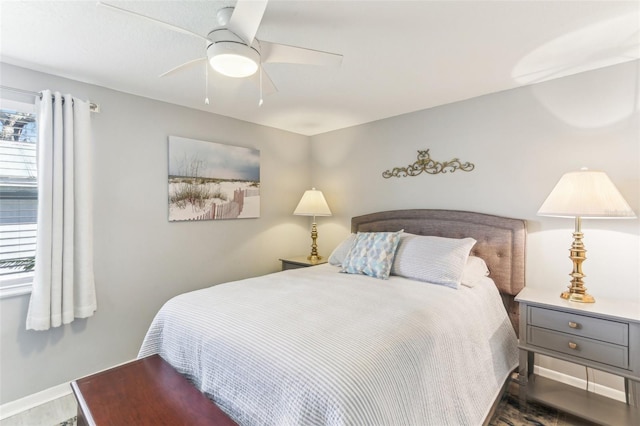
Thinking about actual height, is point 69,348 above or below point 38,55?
below

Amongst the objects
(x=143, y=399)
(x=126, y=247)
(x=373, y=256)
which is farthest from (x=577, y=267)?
(x=126, y=247)

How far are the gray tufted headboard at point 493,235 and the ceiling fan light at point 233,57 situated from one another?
2.12 m

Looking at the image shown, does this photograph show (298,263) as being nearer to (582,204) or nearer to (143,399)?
(143,399)

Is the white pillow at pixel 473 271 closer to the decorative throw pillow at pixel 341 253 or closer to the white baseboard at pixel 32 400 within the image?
the decorative throw pillow at pixel 341 253

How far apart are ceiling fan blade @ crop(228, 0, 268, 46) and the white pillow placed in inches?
80.2

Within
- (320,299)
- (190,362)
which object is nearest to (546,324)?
(320,299)

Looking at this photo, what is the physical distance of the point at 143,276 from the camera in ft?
8.94

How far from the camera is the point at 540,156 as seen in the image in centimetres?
239

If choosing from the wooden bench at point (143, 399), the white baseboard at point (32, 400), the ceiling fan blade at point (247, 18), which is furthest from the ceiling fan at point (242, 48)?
the white baseboard at point (32, 400)

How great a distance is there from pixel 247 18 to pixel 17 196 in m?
2.16

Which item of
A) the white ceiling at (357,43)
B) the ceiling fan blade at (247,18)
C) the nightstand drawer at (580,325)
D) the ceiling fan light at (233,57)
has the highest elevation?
the white ceiling at (357,43)

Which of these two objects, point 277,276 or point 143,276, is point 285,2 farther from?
point 143,276

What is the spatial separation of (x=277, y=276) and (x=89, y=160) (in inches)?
66.2

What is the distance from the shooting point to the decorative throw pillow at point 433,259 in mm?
2221
